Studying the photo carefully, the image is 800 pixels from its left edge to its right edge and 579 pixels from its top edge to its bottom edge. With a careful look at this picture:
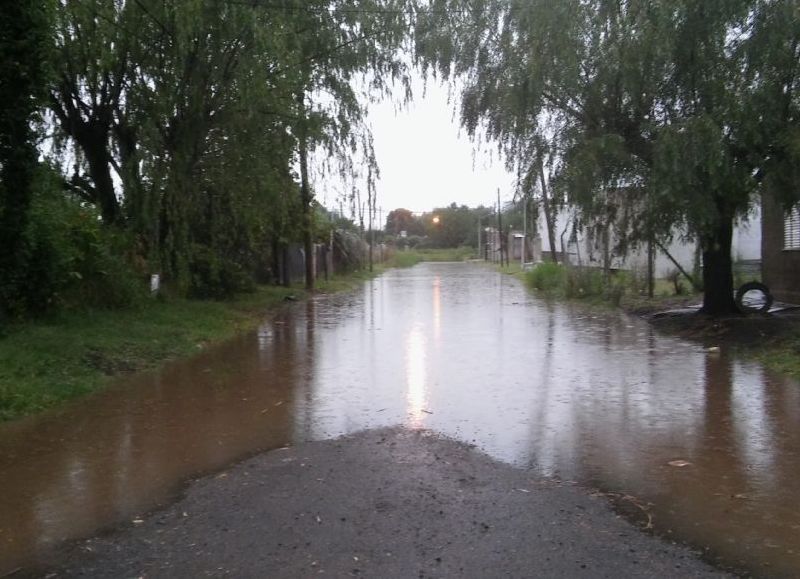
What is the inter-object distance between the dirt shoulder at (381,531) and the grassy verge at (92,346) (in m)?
3.77

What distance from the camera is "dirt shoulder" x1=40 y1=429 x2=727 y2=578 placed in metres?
4.34

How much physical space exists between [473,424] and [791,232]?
13880 mm

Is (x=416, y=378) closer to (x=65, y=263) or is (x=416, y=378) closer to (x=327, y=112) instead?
(x=65, y=263)

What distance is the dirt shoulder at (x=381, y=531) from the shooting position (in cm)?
434

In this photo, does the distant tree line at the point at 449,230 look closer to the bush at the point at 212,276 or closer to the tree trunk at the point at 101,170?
the bush at the point at 212,276

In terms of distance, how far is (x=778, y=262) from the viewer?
1866 cm

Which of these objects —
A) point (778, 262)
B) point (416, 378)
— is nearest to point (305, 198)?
point (778, 262)

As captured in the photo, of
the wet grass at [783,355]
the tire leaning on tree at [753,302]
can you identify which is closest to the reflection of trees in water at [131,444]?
the wet grass at [783,355]

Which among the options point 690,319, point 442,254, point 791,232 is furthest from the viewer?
point 442,254

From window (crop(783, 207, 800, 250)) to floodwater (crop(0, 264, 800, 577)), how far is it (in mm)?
6517

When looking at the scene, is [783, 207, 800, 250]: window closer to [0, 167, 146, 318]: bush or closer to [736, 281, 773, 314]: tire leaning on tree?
[736, 281, 773, 314]: tire leaning on tree

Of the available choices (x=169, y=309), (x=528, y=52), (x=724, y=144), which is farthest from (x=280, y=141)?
(x=724, y=144)

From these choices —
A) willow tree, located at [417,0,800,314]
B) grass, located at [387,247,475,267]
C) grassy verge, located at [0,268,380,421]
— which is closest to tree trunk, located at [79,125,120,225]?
grassy verge, located at [0,268,380,421]

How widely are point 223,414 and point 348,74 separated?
34.8 feet
